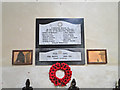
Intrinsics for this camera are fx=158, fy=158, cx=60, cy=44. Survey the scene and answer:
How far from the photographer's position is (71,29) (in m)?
2.19

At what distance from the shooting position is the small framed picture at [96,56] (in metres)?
2.14

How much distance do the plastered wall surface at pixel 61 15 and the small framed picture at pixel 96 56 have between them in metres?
0.06

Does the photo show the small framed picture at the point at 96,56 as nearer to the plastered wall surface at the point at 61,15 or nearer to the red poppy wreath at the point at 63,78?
the plastered wall surface at the point at 61,15

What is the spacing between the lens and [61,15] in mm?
2203

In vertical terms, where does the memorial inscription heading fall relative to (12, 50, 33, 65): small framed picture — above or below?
above

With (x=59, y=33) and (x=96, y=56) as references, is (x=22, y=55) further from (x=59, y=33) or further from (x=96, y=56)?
(x=96, y=56)

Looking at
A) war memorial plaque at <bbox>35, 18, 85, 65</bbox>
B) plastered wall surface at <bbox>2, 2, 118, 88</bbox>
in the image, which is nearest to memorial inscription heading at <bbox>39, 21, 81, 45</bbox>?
war memorial plaque at <bbox>35, 18, 85, 65</bbox>

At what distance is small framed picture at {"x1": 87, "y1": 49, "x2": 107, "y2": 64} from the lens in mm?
2137

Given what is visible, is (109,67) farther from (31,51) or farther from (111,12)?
(31,51)

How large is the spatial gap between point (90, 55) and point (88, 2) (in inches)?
29.6

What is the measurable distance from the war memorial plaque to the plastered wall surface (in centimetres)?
7

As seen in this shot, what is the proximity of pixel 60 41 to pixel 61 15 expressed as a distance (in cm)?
37

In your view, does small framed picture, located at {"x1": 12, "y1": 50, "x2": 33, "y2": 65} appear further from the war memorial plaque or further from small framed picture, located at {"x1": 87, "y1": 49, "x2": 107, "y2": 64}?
small framed picture, located at {"x1": 87, "y1": 49, "x2": 107, "y2": 64}

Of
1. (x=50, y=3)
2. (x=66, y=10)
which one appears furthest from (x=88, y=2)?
(x=50, y=3)
